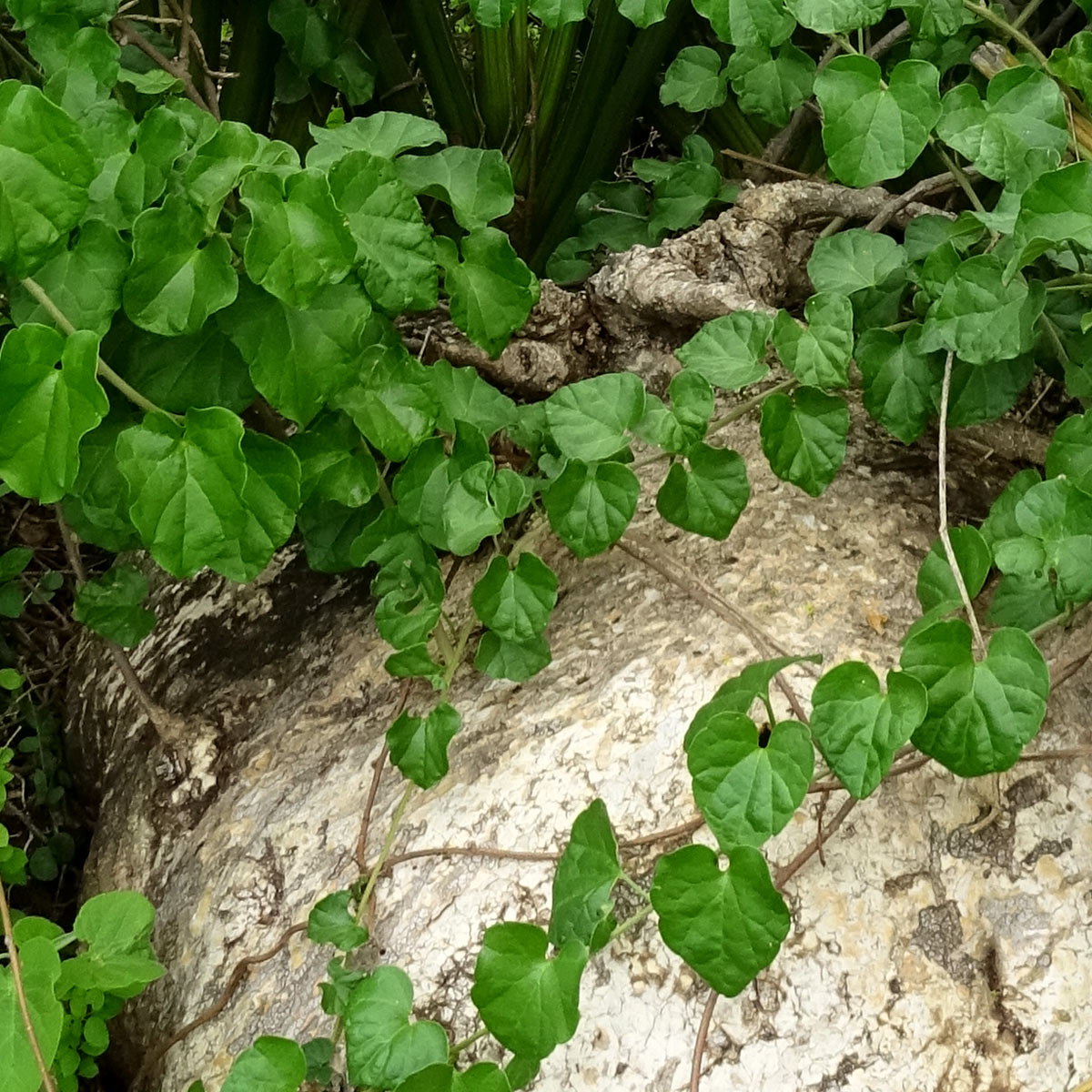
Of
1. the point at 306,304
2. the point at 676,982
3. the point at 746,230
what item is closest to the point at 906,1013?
the point at 676,982

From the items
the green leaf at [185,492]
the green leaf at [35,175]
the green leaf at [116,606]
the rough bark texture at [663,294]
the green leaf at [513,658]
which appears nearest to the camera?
the green leaf at [35,175]

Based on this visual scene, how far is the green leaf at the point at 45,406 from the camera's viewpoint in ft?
2.44

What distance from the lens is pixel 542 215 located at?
1.76m

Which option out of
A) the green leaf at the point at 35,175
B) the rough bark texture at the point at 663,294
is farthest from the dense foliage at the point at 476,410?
the rough bark texture at the point at 663,294

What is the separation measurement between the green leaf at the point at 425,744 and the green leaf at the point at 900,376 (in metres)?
0.54

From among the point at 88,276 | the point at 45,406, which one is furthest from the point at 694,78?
the point at 45,406

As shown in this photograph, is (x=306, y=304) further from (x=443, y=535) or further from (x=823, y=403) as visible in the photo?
(x=823, y=403)

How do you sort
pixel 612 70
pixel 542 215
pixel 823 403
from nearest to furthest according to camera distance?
pixel 823 403 < pixel 612 70 < pixel 542 215

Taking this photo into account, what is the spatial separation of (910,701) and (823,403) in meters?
0.35

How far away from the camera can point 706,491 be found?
102 cm

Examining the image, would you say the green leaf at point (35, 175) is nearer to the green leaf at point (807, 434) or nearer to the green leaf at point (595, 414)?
the green leaf at point (595, 414)

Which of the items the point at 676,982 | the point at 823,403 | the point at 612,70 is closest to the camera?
the point at 676,982

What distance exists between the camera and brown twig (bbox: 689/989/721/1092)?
822 millimetres

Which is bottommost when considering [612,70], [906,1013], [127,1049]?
[127,1049]
